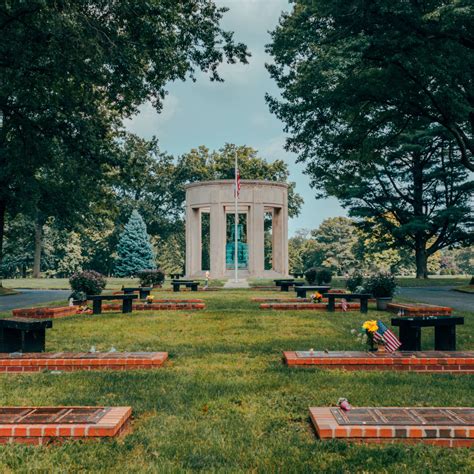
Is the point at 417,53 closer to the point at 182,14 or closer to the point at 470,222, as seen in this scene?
the point at 182,14

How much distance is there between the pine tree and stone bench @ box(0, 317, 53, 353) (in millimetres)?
43358

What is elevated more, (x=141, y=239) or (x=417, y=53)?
(x=417, y=53)

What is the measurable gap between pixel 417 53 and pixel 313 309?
306 inches

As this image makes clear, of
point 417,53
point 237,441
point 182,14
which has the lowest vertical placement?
point 237,441

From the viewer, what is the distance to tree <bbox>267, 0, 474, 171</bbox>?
45.8 ft

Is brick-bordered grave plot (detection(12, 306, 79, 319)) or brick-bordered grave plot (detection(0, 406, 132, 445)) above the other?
brick-bordered grave plot (detection(12, 306, 79, 319))

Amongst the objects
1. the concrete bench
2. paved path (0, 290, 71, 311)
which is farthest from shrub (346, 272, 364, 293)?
paved path (0, 290, 71, 311)

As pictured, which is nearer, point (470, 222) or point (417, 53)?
point (417, 53)

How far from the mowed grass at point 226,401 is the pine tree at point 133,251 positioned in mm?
42279

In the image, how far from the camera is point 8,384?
239 inches

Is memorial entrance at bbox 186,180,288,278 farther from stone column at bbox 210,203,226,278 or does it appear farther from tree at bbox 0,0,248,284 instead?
tree at bbox 0,0,248,284

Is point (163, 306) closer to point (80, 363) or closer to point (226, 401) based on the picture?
point (80, 363)

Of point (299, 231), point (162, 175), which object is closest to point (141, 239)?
point (162, 175)

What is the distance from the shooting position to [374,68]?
58.4ft
